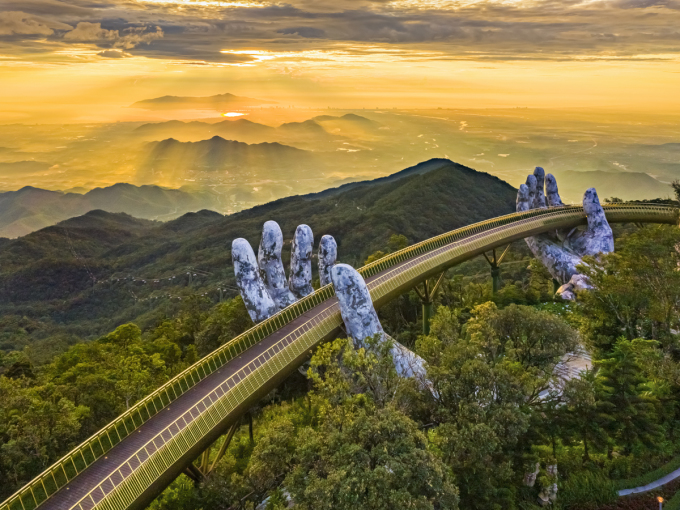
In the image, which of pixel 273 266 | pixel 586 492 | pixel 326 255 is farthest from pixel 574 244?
pixel 586 492

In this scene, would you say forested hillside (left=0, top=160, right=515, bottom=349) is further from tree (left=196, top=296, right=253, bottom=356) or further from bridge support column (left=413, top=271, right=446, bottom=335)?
bridge support column (left=413, top=271, right=446, bottom=335)

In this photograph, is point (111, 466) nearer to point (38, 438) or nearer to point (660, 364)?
point (38, 438)

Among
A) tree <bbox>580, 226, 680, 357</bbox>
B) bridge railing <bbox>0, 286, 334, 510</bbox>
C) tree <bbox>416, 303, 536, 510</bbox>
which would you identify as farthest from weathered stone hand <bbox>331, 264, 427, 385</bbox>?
tree <bbox>580, 226, 680, 357</bbox>

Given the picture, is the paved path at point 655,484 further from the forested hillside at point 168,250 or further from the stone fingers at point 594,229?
the forested hillside at point 168,250

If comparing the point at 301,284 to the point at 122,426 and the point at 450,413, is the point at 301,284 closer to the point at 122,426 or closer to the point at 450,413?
the point at 450,413

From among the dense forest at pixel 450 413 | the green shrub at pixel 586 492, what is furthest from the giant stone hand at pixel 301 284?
the green shrub at pixel 586 492

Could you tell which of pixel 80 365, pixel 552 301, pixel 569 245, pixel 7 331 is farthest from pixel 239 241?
pixel 7 331
